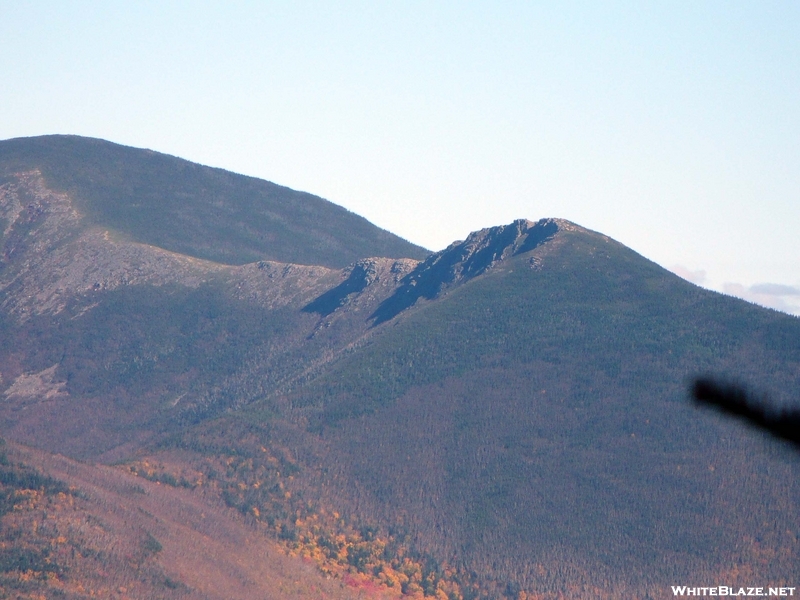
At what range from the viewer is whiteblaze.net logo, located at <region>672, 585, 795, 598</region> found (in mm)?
120812

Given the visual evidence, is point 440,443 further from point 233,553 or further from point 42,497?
point 42,497

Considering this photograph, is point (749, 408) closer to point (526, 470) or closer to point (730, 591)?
point (730, 591)

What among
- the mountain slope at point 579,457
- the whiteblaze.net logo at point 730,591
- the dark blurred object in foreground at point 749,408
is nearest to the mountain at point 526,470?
the mountain slope at point 579,457

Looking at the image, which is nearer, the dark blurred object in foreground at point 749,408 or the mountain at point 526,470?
the dark blurred object in foreground at point 749,408

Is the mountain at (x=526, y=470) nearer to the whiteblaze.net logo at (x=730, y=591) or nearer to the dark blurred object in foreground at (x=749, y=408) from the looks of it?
the whiteblaze.net logo at (x=730, y=591)

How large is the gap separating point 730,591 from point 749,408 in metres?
128

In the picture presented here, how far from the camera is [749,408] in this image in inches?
239

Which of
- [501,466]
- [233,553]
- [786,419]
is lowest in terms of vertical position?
[233,553]

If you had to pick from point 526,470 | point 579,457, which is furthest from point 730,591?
point 526,470

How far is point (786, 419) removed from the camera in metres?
5.98

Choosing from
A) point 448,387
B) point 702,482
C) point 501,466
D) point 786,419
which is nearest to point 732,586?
point 702,482

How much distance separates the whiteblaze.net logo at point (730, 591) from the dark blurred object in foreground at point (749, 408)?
126 meters

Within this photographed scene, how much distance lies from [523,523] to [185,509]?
4998cm

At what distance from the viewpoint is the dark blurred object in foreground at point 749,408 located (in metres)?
5.99
